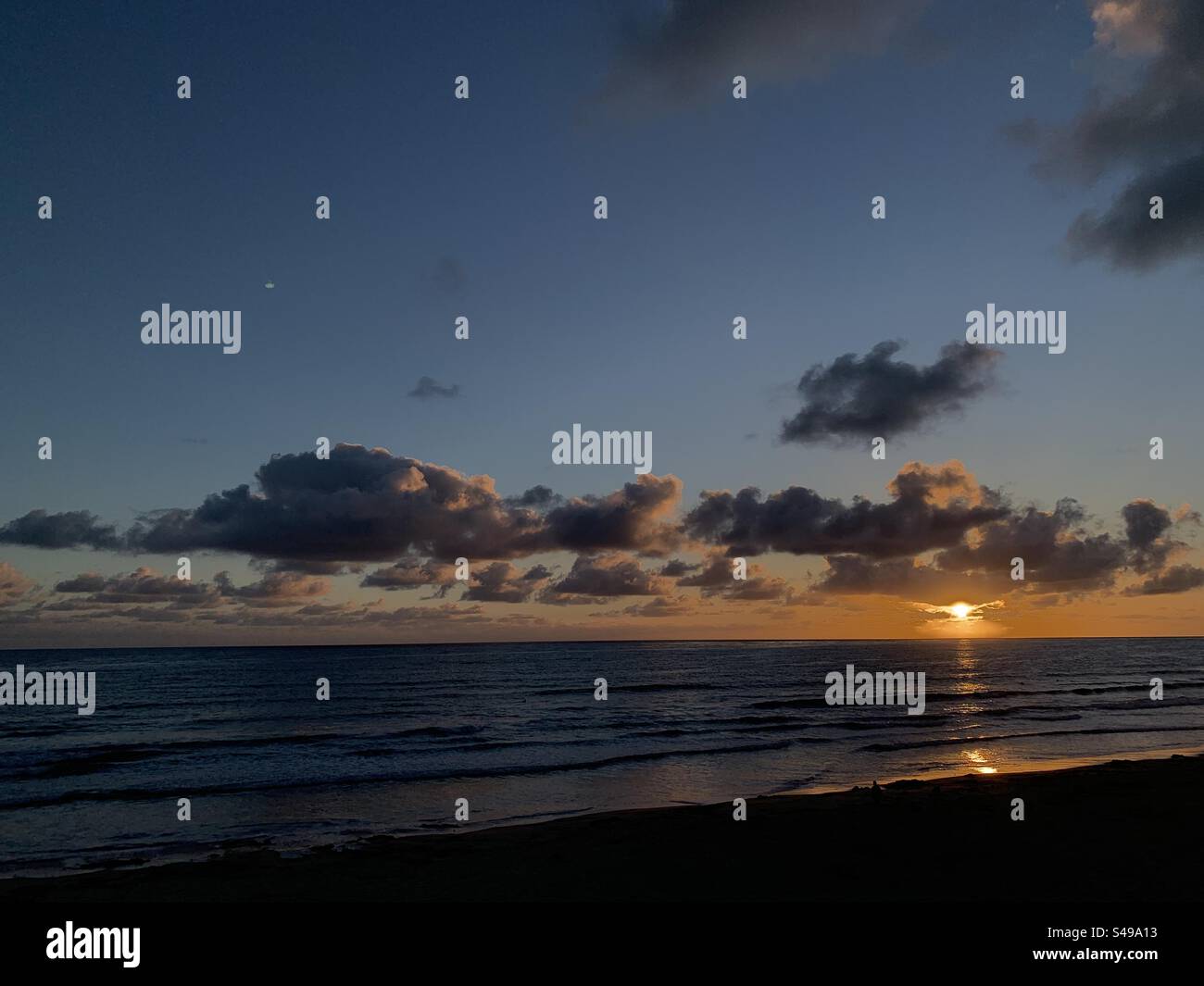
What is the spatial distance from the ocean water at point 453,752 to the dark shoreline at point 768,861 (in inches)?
119

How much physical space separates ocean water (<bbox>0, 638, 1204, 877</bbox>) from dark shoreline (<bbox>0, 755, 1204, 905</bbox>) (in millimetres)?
3011

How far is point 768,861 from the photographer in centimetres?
1459

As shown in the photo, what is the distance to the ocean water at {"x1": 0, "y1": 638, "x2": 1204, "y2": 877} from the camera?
70.6ft

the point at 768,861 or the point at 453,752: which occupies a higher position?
the point at 768,861

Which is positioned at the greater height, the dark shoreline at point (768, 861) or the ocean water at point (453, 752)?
the dark shoreline at point (768, 861)

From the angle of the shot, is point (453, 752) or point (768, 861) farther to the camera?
point (453, 752)

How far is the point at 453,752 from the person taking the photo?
3475 cm

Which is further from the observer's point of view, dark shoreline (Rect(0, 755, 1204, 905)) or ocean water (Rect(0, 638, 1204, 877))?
ocean water (Rect(0, 638, 1204, 877))

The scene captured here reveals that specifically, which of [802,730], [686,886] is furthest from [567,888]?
[802,730]

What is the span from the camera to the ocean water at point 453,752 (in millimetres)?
21531

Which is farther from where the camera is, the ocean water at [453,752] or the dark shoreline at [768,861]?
the ocean water at [453,752]

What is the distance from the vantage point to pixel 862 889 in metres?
12.8

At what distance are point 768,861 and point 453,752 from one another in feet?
75.2
